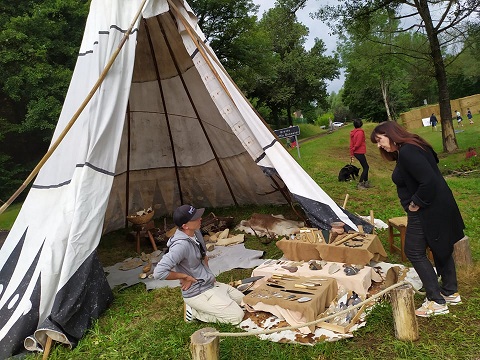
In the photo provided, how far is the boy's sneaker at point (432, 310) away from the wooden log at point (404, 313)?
0.36 metres

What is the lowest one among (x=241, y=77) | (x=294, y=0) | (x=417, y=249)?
(x=417, y=249)

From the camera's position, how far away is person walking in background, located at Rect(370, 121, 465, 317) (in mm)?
2807

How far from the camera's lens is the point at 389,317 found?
9.86 ft

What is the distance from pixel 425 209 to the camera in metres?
2.86

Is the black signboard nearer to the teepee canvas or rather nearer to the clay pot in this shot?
the teepee canvas

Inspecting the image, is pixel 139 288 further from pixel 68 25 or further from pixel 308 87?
pixel 308 87

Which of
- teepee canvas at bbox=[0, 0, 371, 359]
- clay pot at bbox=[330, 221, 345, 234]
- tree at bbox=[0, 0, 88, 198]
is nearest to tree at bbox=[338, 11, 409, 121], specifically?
teepee canvas at bbox=[0, 0, 371, 359]

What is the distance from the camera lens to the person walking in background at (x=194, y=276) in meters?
3.08

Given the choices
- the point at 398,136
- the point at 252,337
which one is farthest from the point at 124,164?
the point at 398,136

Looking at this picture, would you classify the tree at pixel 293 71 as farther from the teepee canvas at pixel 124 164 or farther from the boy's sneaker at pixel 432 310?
the boy's sneaker at pixel 432 310

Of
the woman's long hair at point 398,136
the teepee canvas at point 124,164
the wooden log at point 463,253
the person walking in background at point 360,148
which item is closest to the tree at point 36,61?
the teepee canvas at point 124,164

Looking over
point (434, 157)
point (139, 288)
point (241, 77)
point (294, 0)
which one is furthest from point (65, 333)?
point (241, 77)

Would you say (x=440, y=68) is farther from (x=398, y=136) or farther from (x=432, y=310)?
(x=432, y=310)

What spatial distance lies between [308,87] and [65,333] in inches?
998
